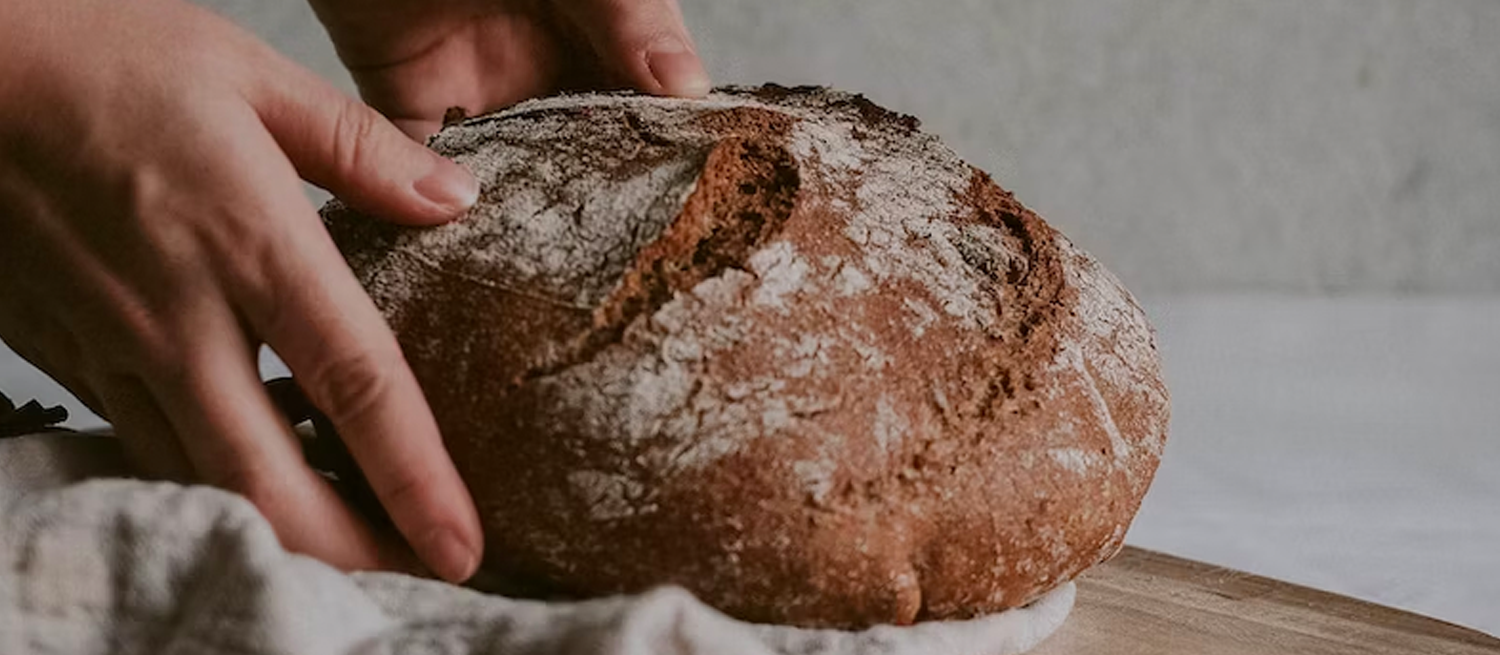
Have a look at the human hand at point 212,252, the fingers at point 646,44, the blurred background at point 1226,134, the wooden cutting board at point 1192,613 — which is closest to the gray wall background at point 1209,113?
the blurred background at point 1226,134

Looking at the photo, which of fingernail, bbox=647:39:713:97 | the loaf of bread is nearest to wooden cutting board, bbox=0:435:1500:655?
the loaf of bread

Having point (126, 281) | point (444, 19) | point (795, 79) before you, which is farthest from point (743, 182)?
point (795, 79)

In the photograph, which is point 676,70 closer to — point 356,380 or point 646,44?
point 646,44

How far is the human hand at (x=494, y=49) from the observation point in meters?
1.64

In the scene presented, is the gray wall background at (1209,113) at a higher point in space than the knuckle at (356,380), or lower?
higher

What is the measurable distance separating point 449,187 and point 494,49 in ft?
2.01

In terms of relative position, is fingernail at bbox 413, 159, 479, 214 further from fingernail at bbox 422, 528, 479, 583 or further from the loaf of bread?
fingernail at bbox 422, 528, 479, 583

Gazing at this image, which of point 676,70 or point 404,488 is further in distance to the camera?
point 676,70

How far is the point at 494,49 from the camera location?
1.89 m

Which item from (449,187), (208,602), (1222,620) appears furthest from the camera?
(1222,620)

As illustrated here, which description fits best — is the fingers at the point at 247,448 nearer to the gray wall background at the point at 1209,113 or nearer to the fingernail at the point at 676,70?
the fingernail at the point at 676,70

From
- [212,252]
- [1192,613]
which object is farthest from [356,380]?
[1192,613]

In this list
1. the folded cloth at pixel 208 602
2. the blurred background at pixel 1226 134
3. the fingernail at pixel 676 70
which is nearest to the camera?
the folded cloth at pixel 208 602

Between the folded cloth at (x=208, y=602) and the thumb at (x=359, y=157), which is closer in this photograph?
the folded cloth at (x=208, y=602)
